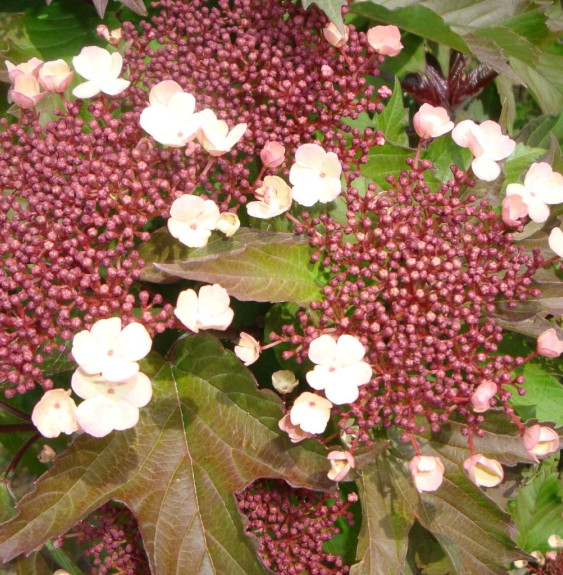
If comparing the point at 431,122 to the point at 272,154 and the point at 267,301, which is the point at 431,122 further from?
the point at 267,301

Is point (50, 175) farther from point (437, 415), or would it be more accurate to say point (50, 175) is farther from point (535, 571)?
point (535, 571)

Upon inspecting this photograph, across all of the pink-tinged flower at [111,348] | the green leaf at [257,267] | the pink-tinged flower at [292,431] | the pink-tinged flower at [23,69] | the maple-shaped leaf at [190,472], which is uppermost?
Result: the pink-tinged flower at [23,69]

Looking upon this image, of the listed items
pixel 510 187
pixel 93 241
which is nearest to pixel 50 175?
pixel 93 241

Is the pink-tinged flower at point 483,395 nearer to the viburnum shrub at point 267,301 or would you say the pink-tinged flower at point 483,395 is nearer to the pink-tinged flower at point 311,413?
the viburnum shrub at point 267,301

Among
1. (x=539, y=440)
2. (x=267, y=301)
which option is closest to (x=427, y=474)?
(x=539, y=440)

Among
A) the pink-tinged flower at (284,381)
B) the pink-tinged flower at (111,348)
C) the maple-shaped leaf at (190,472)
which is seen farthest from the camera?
the pink-tinged flower at (284,381)

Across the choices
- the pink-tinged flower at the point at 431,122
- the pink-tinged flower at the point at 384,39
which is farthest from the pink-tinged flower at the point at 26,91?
the pink-tinged flower at the point at 431,122
